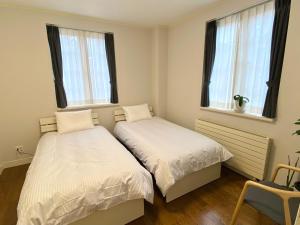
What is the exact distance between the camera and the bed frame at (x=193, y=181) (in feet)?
6.03

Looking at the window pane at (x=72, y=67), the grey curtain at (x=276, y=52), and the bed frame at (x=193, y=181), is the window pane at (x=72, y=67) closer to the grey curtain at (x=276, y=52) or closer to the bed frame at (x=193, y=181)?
the bed frame at (x=193, y=181)

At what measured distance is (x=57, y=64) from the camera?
104 inches

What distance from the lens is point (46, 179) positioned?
136 cm

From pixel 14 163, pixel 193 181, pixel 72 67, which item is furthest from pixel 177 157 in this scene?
pixel 14 163

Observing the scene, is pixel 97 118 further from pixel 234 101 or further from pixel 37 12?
pixel 234 101

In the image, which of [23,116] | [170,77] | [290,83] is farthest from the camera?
[170,77]

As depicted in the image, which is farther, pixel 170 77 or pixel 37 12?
pixel 170 77

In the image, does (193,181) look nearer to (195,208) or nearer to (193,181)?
(193,181)

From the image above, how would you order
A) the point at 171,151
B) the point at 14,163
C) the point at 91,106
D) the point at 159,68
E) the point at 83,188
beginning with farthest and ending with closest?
1. the point at 159,68
2. the point at 91,106
3. the point at 14,163
4. the point at 171,151
5. the point at 83,188


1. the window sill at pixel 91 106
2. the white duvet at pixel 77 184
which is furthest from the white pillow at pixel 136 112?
the white duvet at pixel 77 184

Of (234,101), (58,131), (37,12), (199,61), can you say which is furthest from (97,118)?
(234,101)

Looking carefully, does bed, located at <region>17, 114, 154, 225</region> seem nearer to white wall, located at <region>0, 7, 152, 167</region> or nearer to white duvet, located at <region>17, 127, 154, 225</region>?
white duvet, located at <region>17, 127, 154, 225</region>

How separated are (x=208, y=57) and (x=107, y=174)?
2.31m

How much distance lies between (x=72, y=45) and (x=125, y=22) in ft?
3.54
